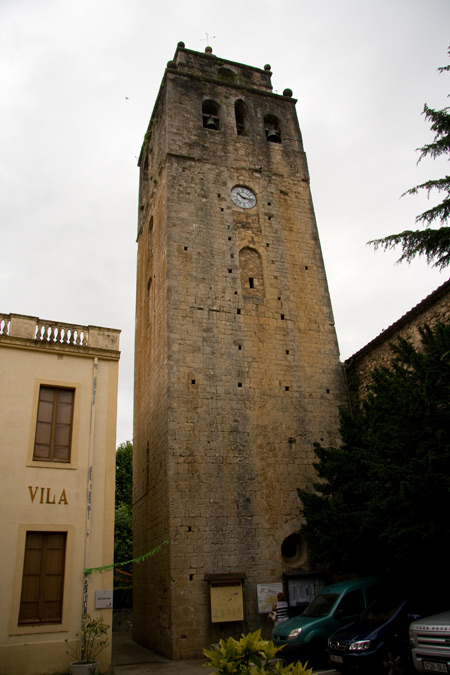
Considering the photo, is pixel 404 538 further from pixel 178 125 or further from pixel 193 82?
pixel 193 82

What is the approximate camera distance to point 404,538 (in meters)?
8.73

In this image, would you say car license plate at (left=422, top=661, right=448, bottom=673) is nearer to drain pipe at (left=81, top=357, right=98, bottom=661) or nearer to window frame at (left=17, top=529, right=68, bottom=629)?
drain pipe at (left=81, top=357, right=98, bottom=661)

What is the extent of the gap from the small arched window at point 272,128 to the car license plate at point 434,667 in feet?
59.3

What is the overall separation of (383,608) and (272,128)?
59.1 ft

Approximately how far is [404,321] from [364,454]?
18.8ft

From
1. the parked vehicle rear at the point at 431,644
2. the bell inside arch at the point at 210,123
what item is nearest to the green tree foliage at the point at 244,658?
the parked vehicle rear at the point at 431,644

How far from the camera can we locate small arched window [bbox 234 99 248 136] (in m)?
20.3

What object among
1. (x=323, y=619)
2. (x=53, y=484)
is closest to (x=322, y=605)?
(x=323, y=619)

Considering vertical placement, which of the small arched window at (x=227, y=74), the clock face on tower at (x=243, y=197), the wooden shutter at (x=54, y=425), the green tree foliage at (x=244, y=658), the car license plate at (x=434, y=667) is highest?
the small arched window at (x=227, y=74)

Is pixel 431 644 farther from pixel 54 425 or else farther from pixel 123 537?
pixel 123 537

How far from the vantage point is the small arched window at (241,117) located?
20.3 m

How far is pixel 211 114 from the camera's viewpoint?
20547 mm

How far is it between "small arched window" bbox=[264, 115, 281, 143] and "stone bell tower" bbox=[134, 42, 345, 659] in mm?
60

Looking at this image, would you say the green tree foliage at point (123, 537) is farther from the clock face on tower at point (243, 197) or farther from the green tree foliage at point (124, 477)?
the clock face on tower at point (243, 197)
